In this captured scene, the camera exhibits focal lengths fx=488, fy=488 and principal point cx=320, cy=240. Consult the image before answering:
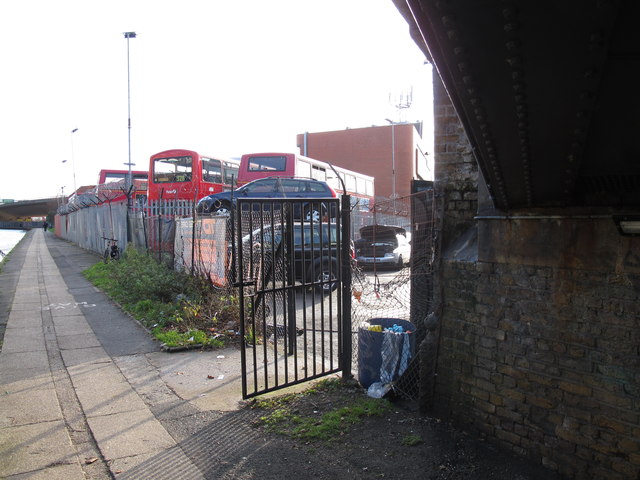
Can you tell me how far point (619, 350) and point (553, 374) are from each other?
456 millimetres

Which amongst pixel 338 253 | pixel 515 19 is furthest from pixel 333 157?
pixel 515 19

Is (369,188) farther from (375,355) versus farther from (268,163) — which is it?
(375,355)

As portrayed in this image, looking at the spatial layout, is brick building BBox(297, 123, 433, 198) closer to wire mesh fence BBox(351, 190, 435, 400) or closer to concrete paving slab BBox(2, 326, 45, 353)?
concrete paving slab BBox(2, 326, 45, 353)

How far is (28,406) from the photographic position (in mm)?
4531

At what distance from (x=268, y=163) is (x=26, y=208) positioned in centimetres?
7855

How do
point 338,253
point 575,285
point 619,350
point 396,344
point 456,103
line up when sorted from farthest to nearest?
1. point 338,253
2. point 396,344
3. point 575,285
4. point 619,350
5. point 456,103

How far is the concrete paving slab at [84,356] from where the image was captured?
5977 millimetres

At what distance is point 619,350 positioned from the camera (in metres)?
2.86

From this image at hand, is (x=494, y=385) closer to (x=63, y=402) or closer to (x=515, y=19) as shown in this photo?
(x=515, y=19)

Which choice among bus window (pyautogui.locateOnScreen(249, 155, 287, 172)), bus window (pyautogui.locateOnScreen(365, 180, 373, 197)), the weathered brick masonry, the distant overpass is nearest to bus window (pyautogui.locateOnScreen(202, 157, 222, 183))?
bus window (pyautogui.locateOnScreen(249, 155, 287, 172))

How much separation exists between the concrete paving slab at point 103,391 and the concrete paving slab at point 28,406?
0.78 ft

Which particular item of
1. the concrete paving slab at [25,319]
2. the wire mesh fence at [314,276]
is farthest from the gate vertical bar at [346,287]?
the concrete paving slab at [25,319]

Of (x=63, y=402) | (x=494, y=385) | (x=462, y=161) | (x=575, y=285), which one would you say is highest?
(x=462, y=161)

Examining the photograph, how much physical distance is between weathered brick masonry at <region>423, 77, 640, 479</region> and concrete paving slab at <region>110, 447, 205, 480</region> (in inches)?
78.3
